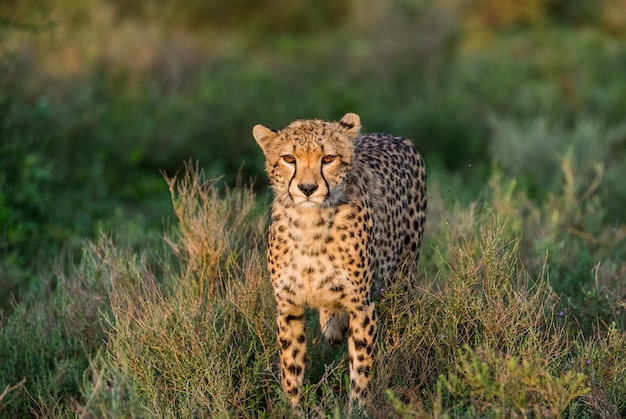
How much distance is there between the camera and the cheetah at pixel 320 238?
348 centimetres

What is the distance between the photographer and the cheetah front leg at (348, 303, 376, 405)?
3.61m

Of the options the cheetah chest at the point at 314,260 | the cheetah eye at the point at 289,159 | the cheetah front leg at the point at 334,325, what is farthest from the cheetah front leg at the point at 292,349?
the cheetah eye at the point at 289,159

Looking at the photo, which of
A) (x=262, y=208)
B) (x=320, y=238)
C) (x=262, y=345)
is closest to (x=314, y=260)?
(x=320, y=238)

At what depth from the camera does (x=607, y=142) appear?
738 cm

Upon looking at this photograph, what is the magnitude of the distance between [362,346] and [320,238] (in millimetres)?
456

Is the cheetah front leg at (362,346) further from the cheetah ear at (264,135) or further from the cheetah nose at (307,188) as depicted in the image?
the cheetah ear at (264,135)

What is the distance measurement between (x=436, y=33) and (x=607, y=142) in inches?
130

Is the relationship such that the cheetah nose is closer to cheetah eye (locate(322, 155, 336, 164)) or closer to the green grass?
cheetah eye (locate(322, 155, 336, 164))

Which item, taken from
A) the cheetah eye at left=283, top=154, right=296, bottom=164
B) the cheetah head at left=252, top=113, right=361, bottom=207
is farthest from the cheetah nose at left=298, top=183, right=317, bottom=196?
the cheetah eye at left=283, top=154, right=296, bottom=164

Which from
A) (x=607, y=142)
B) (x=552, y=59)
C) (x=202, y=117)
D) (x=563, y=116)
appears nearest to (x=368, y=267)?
(x=607, y=142)

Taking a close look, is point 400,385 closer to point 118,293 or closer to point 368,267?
point 368,267

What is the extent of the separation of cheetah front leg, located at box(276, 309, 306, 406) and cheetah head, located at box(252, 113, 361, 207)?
0.46m

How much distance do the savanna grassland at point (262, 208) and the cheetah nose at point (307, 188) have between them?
1.88 ft

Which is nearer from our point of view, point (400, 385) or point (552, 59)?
point (400, 385)
